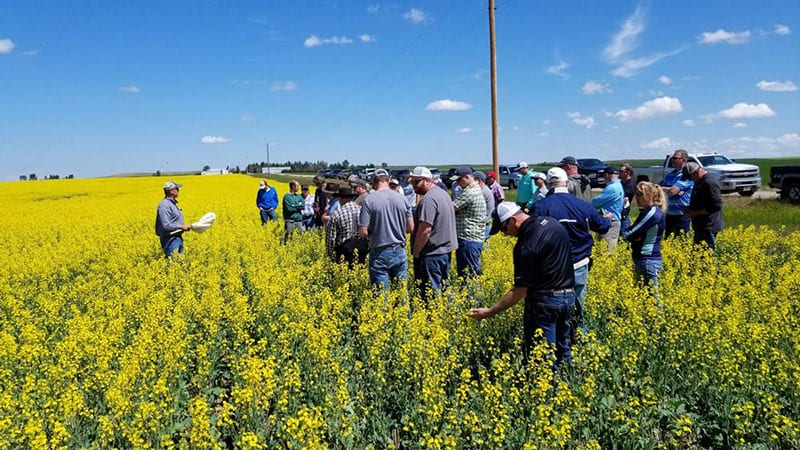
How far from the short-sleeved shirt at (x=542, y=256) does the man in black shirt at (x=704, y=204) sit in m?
4.91

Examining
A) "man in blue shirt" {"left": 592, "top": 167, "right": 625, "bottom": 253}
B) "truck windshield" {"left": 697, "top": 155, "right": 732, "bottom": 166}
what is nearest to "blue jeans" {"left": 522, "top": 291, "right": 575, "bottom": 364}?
"man in blue shirt" {"left": 592, "top": 167, "right": 625, "bottom": 253}

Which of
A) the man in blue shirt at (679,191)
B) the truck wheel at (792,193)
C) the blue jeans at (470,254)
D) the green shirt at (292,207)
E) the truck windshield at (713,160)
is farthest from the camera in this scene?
the truck windshield at (713,160)

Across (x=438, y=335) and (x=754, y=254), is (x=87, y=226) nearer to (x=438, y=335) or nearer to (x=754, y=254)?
(x=438, y=335)

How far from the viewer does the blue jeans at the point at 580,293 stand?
5.00m

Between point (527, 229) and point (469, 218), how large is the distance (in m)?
2.80

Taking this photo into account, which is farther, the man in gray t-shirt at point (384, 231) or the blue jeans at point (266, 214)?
the blue jeans at point (266, 214)

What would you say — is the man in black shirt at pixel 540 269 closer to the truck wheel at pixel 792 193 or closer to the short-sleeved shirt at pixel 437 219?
the short-sleeved shirt at pixel 437 219

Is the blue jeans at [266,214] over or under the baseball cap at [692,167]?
under

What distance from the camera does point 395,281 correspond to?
6.73 metres

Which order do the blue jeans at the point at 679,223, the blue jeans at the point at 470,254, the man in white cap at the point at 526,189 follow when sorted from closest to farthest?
the blue jeans at the point at 470,254 → the blue jeans at the point at 679,223 → the man in white cap at the point at 526,189

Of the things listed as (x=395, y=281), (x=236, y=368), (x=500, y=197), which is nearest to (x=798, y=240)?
(x=500, y=197)

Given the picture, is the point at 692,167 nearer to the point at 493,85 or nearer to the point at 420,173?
the point at 420,173

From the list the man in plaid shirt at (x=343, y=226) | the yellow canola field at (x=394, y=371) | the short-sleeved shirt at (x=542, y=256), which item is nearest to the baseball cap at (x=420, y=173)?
the man in plaid shirt at (x=343, y=226)

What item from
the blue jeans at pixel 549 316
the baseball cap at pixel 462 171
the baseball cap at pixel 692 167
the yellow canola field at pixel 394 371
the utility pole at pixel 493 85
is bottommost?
the yellow canola field at pixel 394 371
